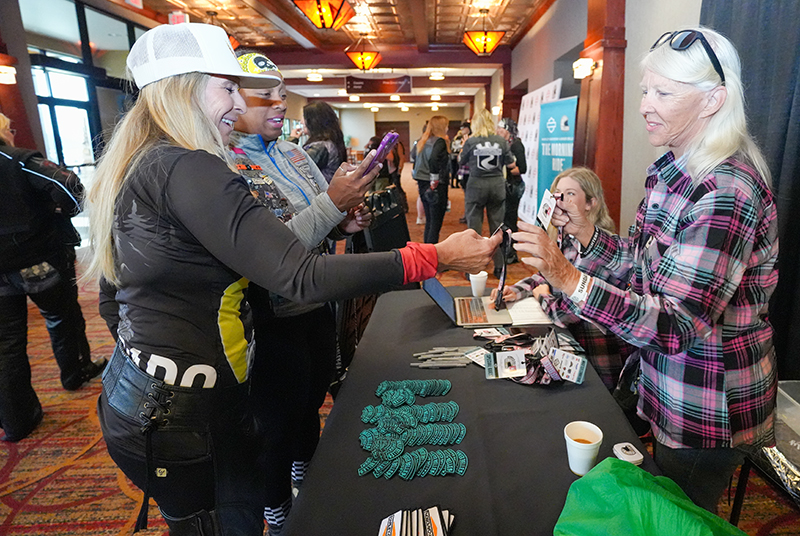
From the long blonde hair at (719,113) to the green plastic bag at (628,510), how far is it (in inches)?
25.5

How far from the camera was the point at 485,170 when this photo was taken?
459 cm

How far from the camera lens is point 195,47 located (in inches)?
37.6

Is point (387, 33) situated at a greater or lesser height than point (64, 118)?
greater

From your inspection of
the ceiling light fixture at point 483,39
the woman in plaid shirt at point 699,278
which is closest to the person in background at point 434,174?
the ceiling light fixture at point 483,39

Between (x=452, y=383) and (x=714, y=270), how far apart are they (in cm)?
67

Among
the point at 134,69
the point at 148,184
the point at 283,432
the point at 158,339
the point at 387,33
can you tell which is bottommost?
the point at 283,432

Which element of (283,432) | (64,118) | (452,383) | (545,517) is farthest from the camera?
(64,118)

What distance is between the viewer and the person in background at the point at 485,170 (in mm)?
4590

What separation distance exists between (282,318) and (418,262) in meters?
0.71

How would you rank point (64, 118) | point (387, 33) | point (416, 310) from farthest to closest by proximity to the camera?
point (387, 33) < point (64, 118) < point (416, 310)

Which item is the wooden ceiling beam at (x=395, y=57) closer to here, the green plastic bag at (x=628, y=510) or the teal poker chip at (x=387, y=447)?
the teal poker chip at (x=387, y=447)

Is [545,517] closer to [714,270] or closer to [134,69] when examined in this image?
[714,270]

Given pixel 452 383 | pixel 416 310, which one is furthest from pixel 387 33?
pixel 452 383

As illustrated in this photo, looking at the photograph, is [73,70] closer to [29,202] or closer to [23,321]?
[29,202]
